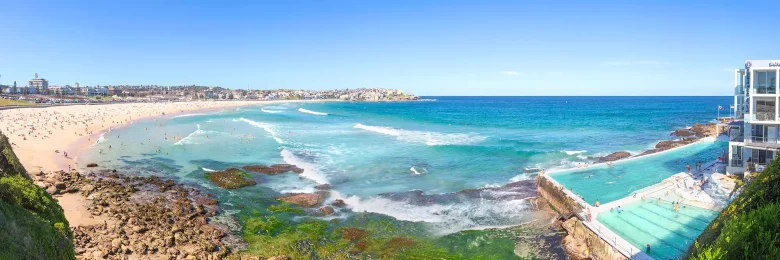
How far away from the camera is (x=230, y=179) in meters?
28.1

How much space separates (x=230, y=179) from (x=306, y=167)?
21.3 feet

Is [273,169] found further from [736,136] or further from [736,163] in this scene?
[736,136]

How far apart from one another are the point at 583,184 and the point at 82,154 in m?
39.0

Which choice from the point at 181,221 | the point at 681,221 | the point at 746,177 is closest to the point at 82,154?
the point at 181,221

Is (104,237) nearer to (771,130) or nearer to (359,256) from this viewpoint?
(359,256)

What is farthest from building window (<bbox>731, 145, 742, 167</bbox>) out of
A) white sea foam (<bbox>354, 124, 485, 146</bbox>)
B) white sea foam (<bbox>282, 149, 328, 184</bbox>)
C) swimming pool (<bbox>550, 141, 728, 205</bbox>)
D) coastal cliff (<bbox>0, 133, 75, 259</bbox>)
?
coastal cliff (<bbox>0, 133, 75, 259</bbox>)

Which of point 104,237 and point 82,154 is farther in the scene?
point 82,154

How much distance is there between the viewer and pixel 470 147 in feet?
139

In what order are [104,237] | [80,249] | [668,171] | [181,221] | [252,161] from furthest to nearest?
[252,161]
[668,171]
[181,221]
[104,237]
[80,249]

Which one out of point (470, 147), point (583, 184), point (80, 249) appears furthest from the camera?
point (470, 147)

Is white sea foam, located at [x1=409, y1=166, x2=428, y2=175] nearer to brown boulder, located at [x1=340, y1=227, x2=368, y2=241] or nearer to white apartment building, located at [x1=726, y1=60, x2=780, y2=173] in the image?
brown boulder, located at [x1=340, y1=227, x2=368, y2=241]

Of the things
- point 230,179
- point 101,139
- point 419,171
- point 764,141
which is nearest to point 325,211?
point 230,179

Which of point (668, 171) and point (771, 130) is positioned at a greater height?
point (771, 130)

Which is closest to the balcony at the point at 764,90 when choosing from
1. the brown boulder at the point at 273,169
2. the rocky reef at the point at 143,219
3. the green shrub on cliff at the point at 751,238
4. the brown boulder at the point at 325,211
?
the green shrub on cliff at the point at 751,238
